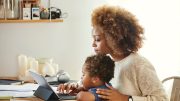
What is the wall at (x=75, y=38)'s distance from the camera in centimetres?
274

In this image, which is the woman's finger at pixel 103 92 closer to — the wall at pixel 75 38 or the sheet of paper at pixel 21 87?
the sheet of paper at pixel 21 87

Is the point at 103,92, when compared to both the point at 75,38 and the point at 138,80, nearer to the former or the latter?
the point at 138,80

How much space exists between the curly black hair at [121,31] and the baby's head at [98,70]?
0.08 meters

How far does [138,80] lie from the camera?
1.49 metres

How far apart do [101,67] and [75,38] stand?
4.39 ft

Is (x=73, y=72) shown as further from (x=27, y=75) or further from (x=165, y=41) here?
(x=165, y=41)

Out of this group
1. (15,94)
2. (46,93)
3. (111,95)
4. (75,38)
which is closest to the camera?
(111,95)

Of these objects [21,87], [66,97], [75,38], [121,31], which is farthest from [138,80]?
[75,38]

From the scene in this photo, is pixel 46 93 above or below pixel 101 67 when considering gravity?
below

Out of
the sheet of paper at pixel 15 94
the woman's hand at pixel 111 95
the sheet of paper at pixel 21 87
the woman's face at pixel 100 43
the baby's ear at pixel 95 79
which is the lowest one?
the sheet of paper at pixel 21 87

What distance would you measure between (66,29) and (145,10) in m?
0.76

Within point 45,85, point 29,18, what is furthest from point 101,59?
point 29,18

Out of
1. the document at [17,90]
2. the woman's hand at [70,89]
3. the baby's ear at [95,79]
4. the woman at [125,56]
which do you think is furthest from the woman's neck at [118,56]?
the document at [17,90]

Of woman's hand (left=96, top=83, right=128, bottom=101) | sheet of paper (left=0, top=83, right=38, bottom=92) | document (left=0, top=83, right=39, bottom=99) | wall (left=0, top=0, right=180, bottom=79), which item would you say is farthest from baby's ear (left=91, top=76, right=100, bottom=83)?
wall (left=0, top=0, right=180, bottom=79)
